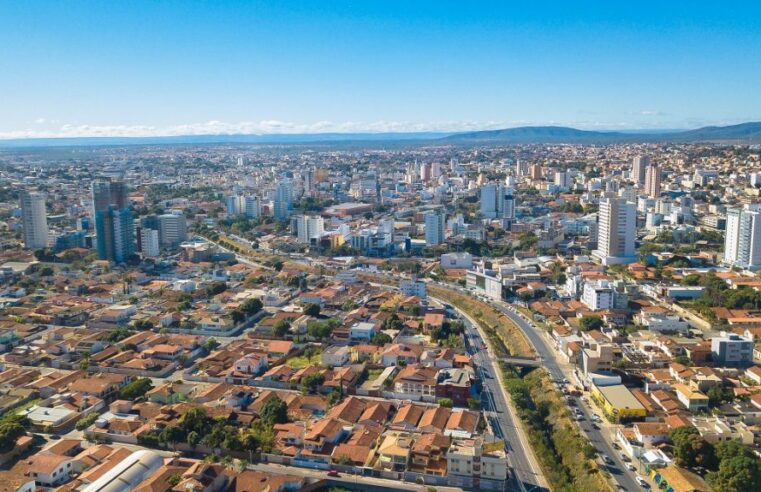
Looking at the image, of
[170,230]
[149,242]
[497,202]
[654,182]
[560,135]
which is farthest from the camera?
[560,135]

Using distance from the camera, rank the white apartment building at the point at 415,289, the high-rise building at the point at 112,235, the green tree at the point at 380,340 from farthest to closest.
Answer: the high-rise building at the point at 112,235, the white apartment building at the point at 415,289, the green tree at the point at 380,340

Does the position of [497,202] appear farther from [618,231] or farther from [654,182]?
[618,231]

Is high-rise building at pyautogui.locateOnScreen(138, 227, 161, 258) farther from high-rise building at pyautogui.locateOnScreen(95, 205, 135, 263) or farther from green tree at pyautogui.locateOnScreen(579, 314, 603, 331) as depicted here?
green tree at pyautogui.locateOnScreen(579, 314, 603, 331)

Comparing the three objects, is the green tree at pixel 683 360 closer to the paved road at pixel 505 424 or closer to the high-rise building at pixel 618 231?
the paved road at pixel 505 424

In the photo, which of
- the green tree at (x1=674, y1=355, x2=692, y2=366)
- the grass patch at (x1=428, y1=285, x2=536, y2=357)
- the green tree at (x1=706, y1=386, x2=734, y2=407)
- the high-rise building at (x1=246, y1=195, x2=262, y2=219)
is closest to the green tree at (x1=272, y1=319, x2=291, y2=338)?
the grass patch at (x1=428, y1=285, x2=536, y2=357)

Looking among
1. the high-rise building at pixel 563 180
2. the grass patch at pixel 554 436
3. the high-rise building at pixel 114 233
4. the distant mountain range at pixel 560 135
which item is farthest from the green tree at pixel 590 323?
the distant mountain range at pixel 560 135

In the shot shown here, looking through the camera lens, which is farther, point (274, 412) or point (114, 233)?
point (114, 233)

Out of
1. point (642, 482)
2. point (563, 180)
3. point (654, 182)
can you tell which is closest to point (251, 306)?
point (642, 482)
